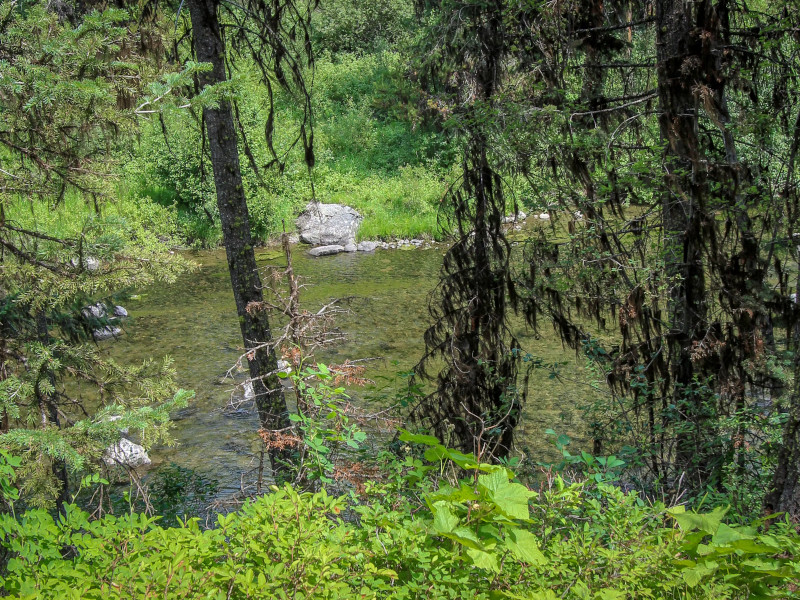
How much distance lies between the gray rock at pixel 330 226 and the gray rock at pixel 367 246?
39 centimetres

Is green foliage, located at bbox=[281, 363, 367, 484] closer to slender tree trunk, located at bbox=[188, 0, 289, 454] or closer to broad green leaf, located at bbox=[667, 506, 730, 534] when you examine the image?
broad green leaf, located at bbox=[667, 506, 730, 534]

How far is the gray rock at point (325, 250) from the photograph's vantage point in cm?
1778

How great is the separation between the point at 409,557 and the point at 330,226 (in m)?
17.2

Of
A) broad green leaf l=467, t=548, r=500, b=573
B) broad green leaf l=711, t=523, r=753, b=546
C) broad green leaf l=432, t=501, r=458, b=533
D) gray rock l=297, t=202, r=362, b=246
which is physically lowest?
gray rock l=297, t=202, r=362, b=246

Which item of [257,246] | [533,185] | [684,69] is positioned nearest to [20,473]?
[533,185]

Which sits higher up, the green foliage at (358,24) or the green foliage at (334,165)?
the green foliage at (358,24)

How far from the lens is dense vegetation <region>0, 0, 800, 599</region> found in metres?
2.44

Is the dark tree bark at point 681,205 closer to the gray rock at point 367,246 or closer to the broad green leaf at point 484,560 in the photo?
the broad green leaf at point 484,560

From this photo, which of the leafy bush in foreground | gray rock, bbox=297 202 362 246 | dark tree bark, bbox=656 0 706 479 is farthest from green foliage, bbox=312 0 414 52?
the leafy bush in foreground

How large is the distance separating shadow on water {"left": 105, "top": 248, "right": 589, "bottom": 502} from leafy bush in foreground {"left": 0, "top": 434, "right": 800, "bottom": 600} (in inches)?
101

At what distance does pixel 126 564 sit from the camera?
7.98 feet

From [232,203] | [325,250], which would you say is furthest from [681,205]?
[325,250]

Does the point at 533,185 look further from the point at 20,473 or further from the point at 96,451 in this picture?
the point at 20,473

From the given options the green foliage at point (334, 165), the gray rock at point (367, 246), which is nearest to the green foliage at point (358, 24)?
the green foliage at point (334, 165)
